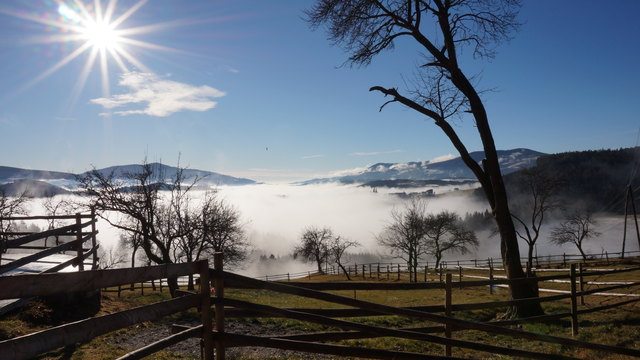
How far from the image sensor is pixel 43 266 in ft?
34.9

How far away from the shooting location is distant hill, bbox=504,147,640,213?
495 feet

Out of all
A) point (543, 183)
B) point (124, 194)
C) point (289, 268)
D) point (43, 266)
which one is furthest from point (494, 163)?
point (289, 268)

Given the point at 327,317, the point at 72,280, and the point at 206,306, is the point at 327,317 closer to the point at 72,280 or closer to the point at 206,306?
the point at 206,306

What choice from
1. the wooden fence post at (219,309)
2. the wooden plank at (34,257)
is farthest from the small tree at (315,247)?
the wooden fence post at (219,309)

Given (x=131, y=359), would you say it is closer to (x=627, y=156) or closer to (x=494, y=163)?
(x=494, y=163)

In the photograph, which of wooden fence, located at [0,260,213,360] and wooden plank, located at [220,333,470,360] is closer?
wooden fence, located at [0,260,213,360]

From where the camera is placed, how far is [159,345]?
11.0 ft

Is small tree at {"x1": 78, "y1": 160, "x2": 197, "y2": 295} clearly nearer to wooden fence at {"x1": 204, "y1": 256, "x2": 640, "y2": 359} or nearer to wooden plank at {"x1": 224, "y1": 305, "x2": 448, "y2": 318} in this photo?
wooden plank at {"x1": 224, "y1": 305, "x2": 448, "y2": 318}

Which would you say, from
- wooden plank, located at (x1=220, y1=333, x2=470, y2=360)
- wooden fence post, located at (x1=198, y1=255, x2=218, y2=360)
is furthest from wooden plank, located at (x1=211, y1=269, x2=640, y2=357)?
wooden plank, located at (x1=220, y1=333, x2=470, y2=360)

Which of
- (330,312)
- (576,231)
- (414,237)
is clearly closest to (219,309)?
(330,312)

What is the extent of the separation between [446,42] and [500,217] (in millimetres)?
5306

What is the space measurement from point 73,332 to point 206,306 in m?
1.29

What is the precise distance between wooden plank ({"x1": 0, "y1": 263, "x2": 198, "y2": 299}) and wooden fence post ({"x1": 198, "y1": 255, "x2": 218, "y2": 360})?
0.27 metres

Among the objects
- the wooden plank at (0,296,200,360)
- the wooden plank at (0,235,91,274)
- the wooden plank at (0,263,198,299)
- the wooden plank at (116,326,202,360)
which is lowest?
the wooden plank at (116,326,202,360)
